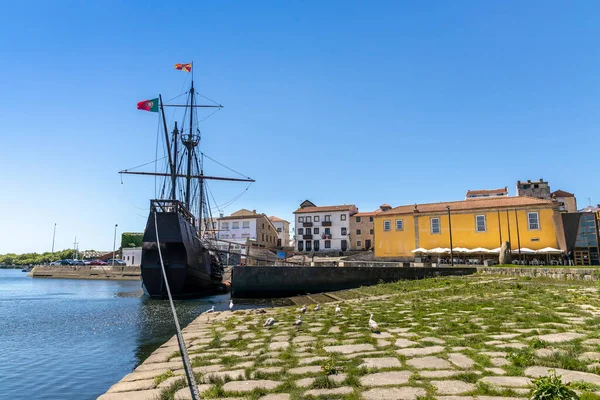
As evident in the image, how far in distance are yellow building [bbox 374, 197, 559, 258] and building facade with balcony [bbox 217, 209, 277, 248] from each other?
1150 inches

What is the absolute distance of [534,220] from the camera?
3322 centimetres

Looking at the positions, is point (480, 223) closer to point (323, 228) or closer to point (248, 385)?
point (323, 228)

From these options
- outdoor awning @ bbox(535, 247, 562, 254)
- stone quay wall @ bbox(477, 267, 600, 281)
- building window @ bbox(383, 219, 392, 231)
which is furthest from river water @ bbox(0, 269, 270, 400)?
outdoor awning @ bbox(535, 247, 562, 254)

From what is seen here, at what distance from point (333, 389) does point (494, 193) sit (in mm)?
62944

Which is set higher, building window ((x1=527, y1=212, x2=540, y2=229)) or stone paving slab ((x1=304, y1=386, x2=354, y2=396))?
building window ((x1=527, y1=212, x2=540, y2=229))

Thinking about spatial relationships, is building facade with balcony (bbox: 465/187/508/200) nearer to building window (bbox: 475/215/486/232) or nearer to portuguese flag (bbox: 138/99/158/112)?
building window (bbox: 475/215/486/232)

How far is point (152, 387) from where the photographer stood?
4.72 meters

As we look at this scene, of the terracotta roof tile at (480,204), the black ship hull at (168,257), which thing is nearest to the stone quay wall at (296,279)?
the black ship hull at (168,257)

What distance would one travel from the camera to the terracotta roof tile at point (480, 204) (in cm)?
3366

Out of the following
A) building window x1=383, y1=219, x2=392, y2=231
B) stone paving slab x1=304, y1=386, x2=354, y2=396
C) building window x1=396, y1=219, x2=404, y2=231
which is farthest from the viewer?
building window x1=383, y1=219, x2=392, y2=231

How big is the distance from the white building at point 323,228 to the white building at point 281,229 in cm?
1273

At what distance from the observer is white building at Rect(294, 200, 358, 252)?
6303 cm

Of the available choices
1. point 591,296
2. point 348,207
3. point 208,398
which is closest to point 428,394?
point 208,398

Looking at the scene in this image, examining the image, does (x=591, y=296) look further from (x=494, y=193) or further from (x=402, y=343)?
(x=494, y=193)
